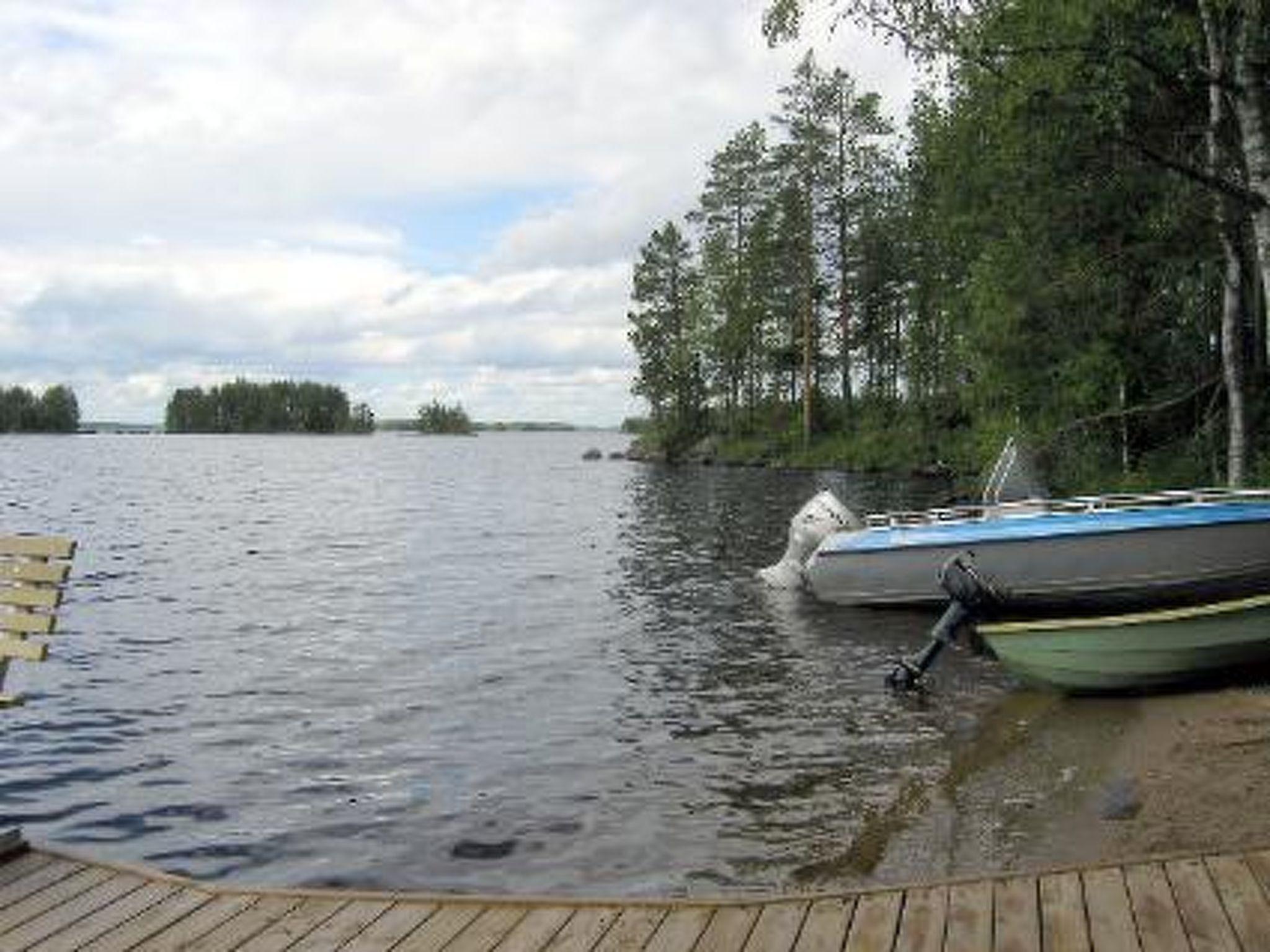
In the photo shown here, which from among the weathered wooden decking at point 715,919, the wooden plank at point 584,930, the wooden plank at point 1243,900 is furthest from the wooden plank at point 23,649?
the wooden plank at point 1243,900

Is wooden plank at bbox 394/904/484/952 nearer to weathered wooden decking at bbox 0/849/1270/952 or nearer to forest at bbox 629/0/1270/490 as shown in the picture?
weathered wooden decking at bbox 0/849/1270/952

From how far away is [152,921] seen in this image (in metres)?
5.98

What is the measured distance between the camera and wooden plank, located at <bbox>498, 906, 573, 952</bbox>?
18.1 feet

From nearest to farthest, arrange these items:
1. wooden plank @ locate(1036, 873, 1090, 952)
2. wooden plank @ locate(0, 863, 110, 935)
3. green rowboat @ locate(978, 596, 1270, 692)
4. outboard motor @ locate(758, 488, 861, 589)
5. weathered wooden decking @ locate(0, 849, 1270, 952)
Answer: wooden plank @ locate(1036, 873, 1090, 952) < weathered wooden decking @ locate(0, 849, 1270, 952) < wooden plank @ locate(0, 863, 110, 935) < green rowboat @ locate(978, 596, 1270, 692) < outboard motor @ locate(758, 488, 861, 589)

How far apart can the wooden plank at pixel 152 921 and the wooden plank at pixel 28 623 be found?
1942 millimetres

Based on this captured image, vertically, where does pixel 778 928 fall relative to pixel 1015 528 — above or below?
below

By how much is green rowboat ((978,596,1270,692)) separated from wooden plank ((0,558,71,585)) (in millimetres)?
8973

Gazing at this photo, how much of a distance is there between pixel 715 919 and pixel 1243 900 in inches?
90.4

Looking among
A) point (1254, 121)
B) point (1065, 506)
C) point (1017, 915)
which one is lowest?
point (1017, 915)

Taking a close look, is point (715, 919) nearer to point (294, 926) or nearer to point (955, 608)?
point (294, 926)

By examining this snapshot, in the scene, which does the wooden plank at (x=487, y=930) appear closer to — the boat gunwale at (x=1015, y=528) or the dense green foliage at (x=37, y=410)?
the boat gunwale at (x=1015, y=528)

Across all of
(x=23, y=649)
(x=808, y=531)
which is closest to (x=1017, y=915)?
(x=23, y=649)

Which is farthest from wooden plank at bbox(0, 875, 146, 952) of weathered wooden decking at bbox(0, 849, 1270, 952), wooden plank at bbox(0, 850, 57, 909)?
wooden plank at bbox(0, 850, 57, 909)

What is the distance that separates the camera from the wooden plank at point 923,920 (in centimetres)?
525
